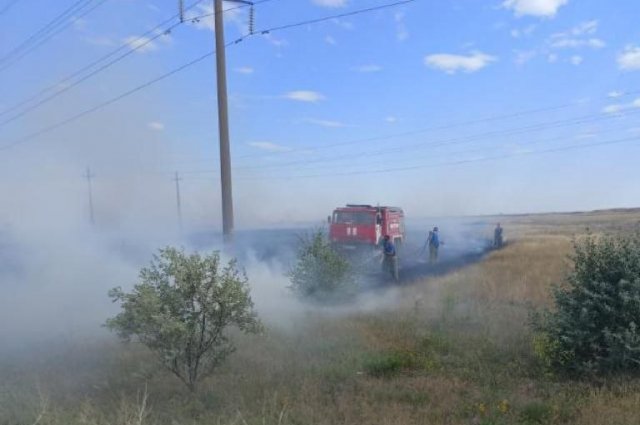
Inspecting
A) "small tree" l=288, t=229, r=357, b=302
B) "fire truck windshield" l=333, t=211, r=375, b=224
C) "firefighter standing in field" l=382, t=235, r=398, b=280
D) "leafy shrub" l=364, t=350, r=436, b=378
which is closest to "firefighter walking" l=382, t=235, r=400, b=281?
"firefighter standing in field" l=382, t=235, r=398, b=280

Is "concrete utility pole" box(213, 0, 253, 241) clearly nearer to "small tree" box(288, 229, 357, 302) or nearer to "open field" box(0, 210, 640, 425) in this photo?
"small tree" box(288, 229, 357, 302)

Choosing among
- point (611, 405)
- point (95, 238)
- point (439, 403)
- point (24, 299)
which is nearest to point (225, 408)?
point (439, 403)

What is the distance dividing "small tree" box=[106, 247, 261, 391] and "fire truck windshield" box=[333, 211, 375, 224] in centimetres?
1662

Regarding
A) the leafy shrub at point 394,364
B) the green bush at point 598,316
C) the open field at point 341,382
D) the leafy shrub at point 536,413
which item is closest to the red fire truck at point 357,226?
the open field at point 341,382

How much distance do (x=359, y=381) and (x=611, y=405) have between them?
2.63m

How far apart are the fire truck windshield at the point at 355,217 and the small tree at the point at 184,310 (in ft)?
54.5

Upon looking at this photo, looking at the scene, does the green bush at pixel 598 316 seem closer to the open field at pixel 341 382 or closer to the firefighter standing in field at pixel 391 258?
the open field at pixel 341 382

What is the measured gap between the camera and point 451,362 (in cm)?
739

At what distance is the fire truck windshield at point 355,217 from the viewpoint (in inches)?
899

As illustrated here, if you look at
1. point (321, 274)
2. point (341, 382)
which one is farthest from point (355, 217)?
point (341, 382)

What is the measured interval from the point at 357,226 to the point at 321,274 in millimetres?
10550

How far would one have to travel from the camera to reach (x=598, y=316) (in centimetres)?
681

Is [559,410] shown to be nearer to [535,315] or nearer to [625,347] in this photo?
[625,347]

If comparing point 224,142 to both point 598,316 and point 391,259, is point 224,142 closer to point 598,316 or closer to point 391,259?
point 391,259
